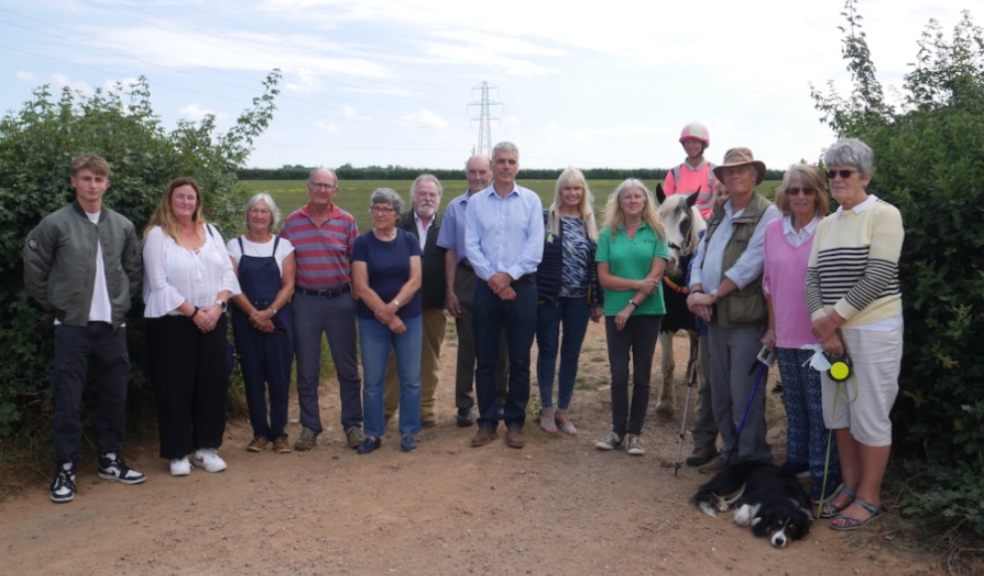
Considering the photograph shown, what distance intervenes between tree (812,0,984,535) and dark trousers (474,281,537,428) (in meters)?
2.48

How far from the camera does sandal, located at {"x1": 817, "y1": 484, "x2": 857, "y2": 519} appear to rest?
518cm

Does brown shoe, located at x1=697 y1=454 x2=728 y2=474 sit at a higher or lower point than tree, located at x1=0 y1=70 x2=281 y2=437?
lower

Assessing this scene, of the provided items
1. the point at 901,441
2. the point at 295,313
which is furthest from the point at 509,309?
the point at 901,441

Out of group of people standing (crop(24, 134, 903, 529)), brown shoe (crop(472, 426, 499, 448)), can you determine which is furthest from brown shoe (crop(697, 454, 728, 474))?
brown shoe (crop(472, 426, 499, 448))

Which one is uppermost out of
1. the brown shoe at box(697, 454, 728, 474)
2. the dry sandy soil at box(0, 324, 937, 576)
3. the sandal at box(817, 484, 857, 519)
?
the sandal at box(817, 484, 857, 519)

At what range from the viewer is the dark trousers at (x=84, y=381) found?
5.81 meters

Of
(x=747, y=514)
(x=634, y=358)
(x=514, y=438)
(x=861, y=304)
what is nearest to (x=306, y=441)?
(x=514, y=438)

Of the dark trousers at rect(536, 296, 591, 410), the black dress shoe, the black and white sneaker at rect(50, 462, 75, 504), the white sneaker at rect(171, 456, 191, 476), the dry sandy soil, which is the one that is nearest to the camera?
the dry sandy soil

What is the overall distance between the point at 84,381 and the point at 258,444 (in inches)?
57.2

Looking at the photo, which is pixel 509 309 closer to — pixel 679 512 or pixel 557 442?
pixel 557 442

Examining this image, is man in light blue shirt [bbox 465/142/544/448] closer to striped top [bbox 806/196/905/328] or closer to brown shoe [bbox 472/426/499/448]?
brown shoe [bbox 472/426/499/448]

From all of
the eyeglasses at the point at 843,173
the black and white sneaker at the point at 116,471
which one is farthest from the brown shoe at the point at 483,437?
the eyeglasses at the point at 843,173

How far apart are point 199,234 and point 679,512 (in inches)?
147

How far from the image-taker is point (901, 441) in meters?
5.62
